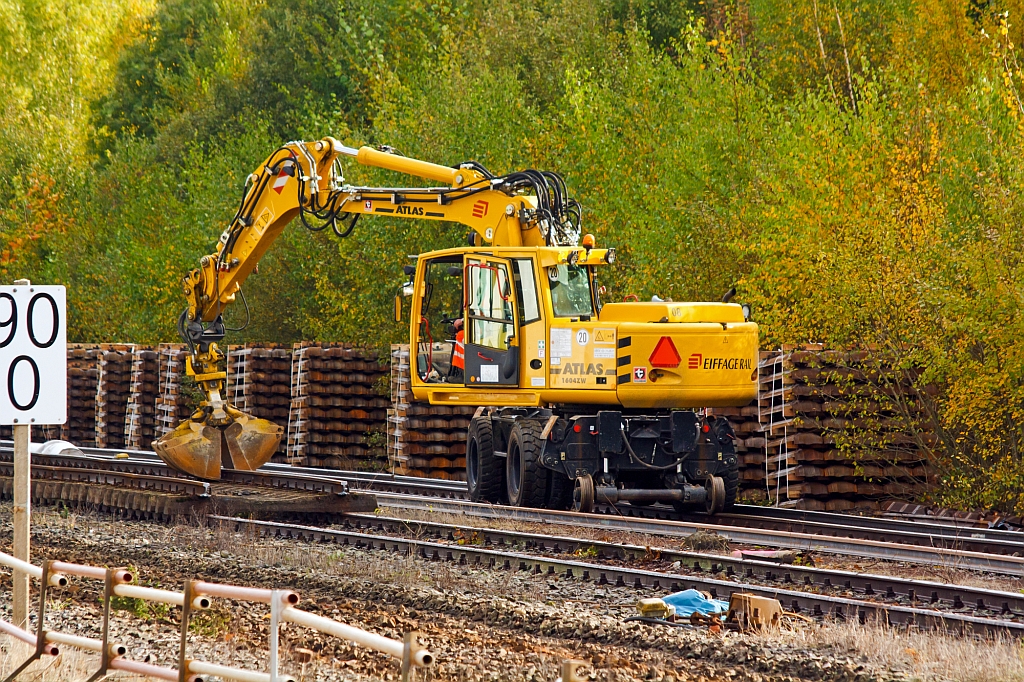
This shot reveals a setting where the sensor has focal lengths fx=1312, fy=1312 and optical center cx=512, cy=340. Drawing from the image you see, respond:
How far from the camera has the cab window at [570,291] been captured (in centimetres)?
1652

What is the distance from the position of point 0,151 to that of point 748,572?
44210 mm

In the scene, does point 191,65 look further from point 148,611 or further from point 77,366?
point 148,611

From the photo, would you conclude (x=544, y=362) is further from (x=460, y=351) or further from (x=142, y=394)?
(x=142, y=394)

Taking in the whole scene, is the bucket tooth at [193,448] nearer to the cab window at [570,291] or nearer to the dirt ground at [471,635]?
the dirt ground at [471,635]

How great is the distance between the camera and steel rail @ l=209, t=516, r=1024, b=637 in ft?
31.1

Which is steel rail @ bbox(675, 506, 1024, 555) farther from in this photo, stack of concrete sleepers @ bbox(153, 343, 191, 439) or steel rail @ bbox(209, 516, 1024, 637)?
stack of concrete sleepers @ bbox(153, 343, 191, 439)

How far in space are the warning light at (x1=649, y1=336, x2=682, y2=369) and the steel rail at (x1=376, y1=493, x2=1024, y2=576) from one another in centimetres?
192

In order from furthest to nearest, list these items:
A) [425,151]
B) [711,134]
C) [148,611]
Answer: [425,151] < [711,134] < [148,611]

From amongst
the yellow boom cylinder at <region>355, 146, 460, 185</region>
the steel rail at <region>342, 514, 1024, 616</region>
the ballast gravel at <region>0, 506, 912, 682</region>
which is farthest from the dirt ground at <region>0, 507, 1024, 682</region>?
the yellow boom cylinder at <region>355, 146, 460, 185</region>

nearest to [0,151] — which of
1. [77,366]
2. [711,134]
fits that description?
[77,366]

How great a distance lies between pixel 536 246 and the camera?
16812 mm

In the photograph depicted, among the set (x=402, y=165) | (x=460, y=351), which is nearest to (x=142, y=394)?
(x=402, y=165)

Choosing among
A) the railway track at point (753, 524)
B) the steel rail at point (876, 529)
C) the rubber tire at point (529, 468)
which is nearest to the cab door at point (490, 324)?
the rubber tire at point (529, 468)

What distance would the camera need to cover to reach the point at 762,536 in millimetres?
13883
